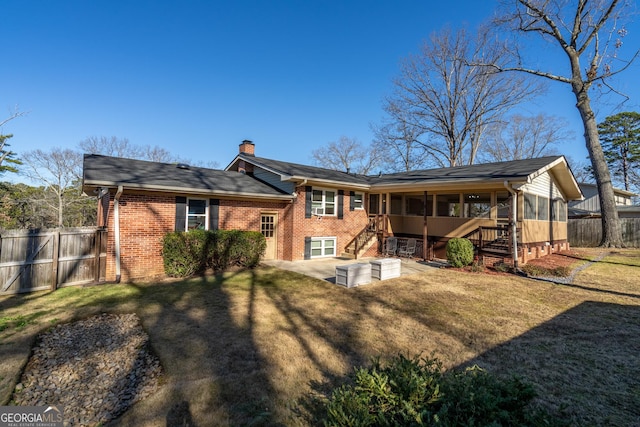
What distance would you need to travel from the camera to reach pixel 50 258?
722 centimetres

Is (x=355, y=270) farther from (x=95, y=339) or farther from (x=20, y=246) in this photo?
(x=20, y=246)

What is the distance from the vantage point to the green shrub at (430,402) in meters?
2.04

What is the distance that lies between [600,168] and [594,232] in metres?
4.40

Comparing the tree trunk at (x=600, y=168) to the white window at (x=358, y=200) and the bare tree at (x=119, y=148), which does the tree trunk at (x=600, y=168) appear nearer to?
the white window at (x=358, y=200)

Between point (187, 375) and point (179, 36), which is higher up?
point (179, 36)

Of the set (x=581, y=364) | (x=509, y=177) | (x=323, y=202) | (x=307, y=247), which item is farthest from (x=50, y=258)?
(x=509, y=177)

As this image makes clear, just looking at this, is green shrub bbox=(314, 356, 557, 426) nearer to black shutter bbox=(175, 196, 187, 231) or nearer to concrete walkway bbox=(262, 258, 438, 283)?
concrete walkway bbox=(262, 258, 438, 283)

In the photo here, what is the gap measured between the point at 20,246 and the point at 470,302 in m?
10.5

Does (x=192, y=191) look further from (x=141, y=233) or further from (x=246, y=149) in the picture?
(x=246, y=149)

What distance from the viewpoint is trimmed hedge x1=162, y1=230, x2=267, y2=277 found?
8.75 m

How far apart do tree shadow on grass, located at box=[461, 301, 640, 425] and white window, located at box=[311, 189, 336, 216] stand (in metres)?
8.70

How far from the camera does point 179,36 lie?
1413cm

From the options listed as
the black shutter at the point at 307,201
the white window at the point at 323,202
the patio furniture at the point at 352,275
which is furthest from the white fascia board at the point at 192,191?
the patio furniture at the point at 352,275

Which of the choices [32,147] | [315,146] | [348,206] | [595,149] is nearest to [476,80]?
[595,149]
